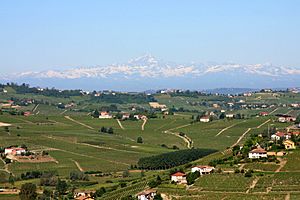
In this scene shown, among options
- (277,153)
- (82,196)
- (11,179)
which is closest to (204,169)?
(277,153)

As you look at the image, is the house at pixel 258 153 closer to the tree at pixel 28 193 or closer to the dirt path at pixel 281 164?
the dirt path at pixel 281 164

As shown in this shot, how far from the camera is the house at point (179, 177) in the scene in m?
58.8

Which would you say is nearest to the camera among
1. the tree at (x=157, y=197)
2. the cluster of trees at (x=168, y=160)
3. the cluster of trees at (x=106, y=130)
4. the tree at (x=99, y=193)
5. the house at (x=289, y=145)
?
the tree at (x=157, y=197)

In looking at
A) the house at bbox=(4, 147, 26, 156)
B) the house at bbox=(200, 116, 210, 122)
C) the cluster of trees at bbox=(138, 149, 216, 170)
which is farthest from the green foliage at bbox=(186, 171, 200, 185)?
the house at bbox=(200, 116, 210, 122)

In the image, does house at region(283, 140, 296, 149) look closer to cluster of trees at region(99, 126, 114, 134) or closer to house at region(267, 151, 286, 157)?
house at region(267, 151, 286, 157)

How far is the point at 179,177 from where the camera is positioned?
196ft

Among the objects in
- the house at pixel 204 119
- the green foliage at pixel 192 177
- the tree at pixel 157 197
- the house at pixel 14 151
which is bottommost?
the house at pixel 14 151

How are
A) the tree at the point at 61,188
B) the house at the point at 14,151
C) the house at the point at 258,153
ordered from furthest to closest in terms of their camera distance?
the house at the point at 14,151
the tree at the point at 61,188
the house at the point at 258,153

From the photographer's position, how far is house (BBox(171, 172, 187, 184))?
193 ft

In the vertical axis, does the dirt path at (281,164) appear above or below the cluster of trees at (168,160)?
above

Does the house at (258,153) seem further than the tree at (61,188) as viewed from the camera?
No

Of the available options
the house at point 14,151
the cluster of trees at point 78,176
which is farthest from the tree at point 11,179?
the house at point 14,151

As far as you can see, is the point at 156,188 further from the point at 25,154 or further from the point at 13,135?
the point at 13,135

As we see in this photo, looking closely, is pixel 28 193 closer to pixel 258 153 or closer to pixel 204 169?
pixel 204 169
